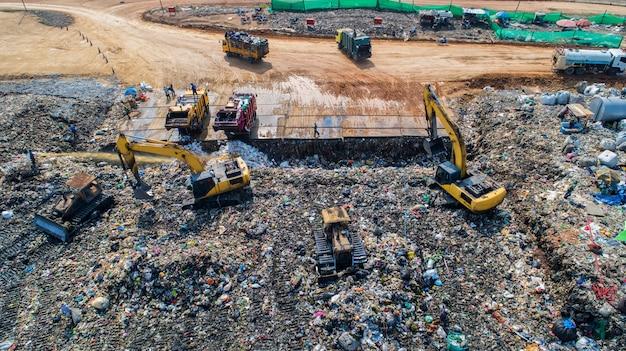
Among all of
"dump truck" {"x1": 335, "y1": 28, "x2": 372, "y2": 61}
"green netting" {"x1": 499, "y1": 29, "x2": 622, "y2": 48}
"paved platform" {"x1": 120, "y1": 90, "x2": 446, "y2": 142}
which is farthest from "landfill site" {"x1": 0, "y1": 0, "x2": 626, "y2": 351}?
"green netting" {"x1": 499, "y1": 29, "x2": 622, "y2": 48}

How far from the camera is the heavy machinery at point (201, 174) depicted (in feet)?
42.9

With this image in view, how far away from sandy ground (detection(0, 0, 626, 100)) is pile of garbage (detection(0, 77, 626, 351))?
925 centimetres

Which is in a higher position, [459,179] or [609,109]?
[609,109]

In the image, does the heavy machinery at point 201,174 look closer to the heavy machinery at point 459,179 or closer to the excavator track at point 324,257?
the excavator track at point 324,257

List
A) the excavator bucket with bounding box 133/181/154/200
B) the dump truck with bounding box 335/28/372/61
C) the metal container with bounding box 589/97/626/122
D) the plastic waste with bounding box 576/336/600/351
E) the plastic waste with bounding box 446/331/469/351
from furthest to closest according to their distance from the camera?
the dump truck with bounding box 335/28/372/61 → the metal container with bounding box 589/97/626/122 → the excavator bucket with bounding box 133/181/154/200 → the plastic waste with bounding box 446/331/469/351 → the plastic waste with bounding box 576/336/600/351

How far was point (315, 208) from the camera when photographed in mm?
13672

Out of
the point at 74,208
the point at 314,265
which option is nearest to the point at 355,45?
the point at 314,265

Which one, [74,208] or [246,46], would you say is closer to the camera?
[74,208]

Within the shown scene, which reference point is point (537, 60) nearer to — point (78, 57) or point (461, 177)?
point (461, 177)

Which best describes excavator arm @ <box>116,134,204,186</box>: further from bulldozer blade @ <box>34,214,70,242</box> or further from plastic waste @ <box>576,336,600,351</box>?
plastic waste @ <box>576,336,600,351</box>

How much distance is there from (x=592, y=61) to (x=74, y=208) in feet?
93.9

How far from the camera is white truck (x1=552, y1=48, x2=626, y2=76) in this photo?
22062 mm

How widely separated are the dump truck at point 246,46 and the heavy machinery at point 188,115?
252 inches

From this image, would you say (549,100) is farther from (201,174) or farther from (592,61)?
(201,174)
